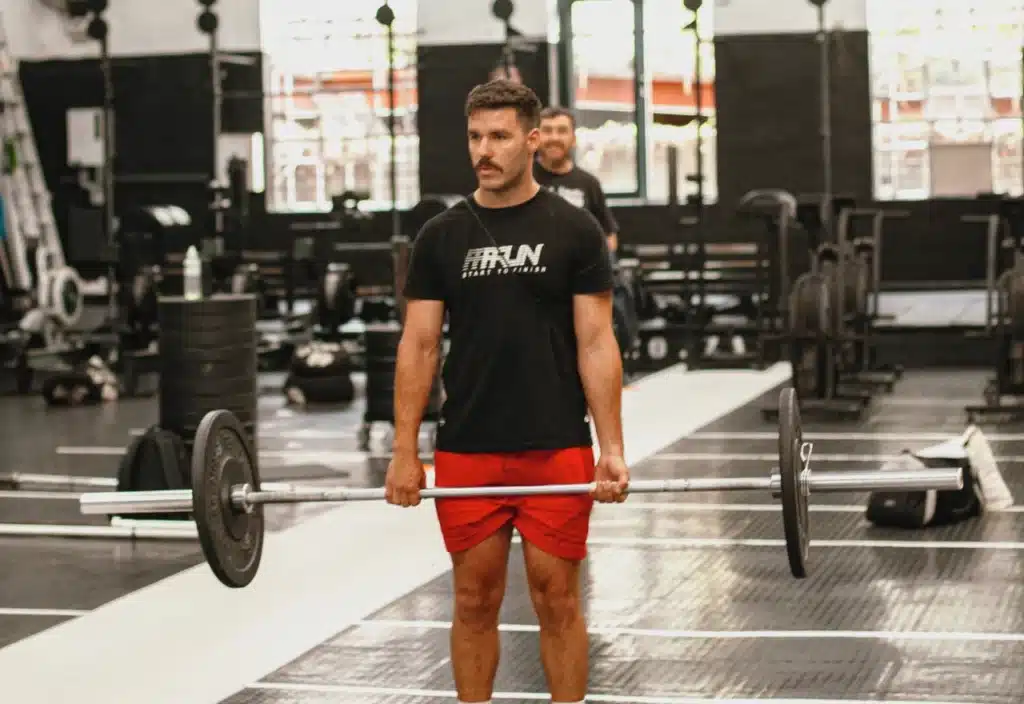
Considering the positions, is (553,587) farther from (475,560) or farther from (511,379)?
(511,379)

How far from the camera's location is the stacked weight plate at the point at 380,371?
829 centimetres

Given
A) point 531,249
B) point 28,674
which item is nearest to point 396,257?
point 28,674

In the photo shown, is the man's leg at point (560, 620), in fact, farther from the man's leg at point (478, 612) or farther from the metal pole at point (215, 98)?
the metal pole at point (215, 98)

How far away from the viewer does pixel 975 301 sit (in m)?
13.9

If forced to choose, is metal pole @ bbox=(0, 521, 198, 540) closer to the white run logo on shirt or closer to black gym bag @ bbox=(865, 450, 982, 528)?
black gym bag @ bbox=(865, 450, 982, 528)

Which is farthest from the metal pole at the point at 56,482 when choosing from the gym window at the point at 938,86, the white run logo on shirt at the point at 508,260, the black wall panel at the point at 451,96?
the gym window at the point at 938,86

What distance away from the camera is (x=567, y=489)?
3186 millimetres

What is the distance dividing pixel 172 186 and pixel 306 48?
1754mm

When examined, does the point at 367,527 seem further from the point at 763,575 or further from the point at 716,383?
the point at 716,383

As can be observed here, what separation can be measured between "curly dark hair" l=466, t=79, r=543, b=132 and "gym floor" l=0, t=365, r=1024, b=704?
1.33m

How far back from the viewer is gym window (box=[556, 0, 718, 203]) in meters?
15.6

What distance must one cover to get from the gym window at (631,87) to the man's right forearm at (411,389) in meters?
12.4

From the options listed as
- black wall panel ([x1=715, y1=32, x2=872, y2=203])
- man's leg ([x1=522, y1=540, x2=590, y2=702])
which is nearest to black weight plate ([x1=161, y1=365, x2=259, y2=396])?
man's leg ([x1=522, y1=540, x2=590, y2=702])

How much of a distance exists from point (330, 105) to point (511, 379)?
13473 mm
